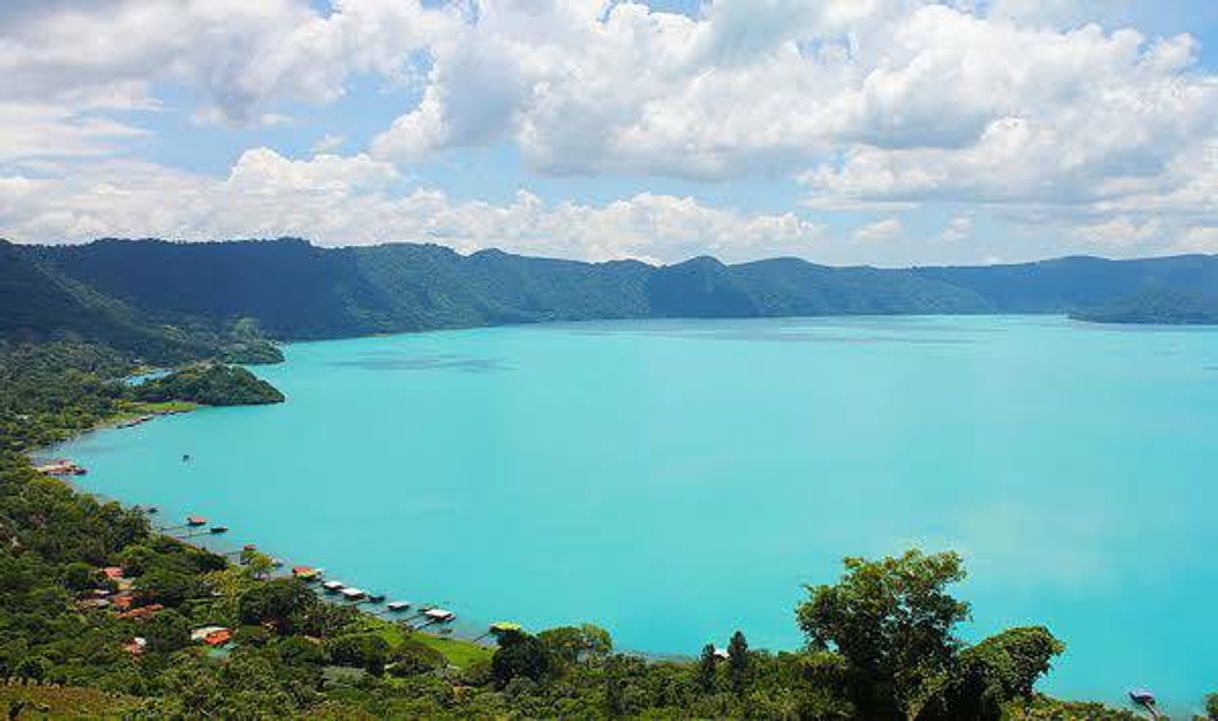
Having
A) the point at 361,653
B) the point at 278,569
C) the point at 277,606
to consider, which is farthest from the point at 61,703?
the point at 278,569

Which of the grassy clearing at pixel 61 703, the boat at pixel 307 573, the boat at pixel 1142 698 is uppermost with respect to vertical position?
the grassy clearing at pixel 61 703

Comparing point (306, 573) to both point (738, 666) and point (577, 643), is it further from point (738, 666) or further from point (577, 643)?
point (738, 666)

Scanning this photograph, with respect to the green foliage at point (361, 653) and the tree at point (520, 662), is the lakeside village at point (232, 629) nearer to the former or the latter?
the tree at point (520, 662)

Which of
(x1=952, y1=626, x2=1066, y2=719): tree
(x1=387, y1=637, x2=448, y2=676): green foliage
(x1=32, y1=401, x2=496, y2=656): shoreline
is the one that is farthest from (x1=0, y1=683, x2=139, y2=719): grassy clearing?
(x1=952, y1=626, x2=1066, y2=719): tree

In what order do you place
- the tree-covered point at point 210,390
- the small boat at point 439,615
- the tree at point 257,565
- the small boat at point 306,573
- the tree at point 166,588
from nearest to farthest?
1. the tree at point 166,588
2. the small boat at point 439,615
3. the tree at point 257,565
4. the small boat at point 306,573
5. the tree-covered point at point 210,390

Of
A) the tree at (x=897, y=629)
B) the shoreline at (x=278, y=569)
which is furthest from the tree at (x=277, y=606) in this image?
the tree at (x=897, y=629)

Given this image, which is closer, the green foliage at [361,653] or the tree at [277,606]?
the green foliage at [361,653]
